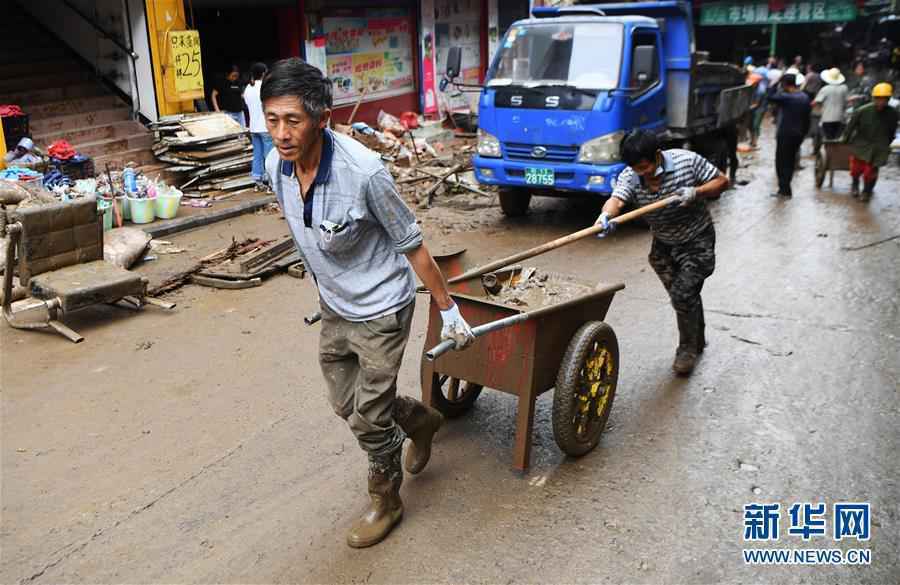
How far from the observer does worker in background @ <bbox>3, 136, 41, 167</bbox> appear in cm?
925

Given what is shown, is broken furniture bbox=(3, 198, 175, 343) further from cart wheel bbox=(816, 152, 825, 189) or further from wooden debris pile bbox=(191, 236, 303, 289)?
cart wheel bbox=(816, 152, 825, 189)

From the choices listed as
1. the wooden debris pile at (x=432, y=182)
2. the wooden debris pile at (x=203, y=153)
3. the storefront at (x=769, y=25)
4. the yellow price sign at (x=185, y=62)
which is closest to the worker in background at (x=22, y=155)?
the wooden debris pile at (x=203, y=153)

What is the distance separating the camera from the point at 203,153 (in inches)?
436

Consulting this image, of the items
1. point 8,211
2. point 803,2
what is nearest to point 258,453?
point 8,211

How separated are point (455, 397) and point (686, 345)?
1.74 meters

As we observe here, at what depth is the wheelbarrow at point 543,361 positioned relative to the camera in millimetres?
3920

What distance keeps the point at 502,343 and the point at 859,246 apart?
21.2 ft

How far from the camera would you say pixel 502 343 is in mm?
3979

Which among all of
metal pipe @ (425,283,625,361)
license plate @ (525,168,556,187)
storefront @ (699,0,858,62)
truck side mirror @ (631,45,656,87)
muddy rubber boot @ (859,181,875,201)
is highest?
storefront @ (699,0,858,62)

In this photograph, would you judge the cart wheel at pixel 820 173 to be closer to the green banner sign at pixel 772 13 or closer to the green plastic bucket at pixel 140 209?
the green plastic bucket at pixel 140 209

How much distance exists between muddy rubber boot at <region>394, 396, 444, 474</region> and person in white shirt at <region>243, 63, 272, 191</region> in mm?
7349

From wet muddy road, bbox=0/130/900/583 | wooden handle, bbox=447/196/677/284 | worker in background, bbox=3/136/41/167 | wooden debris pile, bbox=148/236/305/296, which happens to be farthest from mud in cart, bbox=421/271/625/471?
worker in background, bbox=3/136/41/167

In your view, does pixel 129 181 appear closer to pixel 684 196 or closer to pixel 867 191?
pixel 684 196

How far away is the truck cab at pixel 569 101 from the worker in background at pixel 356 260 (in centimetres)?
620
